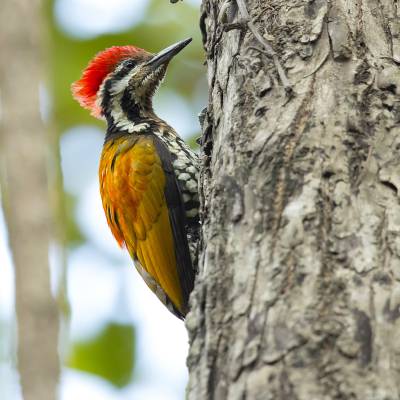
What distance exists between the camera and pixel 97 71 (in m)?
5.09

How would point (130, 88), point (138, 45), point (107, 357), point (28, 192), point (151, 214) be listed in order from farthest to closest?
point (138, 45), point (107, 357), point (130, 88), point (28, 192), point (151, 214)

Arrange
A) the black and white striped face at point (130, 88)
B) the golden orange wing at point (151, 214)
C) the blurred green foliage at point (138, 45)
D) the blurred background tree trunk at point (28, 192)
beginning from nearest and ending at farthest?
the blurred background tree trunk at point (28, 192)
the golden orange wing at point (151, 214)
the black and white striped face at point (130, 88)
the blurred green foliage at point (138, 45)

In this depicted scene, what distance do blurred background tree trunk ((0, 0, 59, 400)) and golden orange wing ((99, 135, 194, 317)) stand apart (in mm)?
397

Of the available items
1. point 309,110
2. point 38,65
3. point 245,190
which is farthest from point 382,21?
point 38,65

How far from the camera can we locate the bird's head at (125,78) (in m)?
5.01

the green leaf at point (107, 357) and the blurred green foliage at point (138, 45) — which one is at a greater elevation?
the blurred green foliage at point (138, 45)

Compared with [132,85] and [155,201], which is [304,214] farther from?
[132,85]

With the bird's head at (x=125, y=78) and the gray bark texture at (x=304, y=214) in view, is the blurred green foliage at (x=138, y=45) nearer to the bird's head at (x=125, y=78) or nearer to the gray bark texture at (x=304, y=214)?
the bird's head at (x=125, y=78)

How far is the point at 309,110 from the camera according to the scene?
2744 mm

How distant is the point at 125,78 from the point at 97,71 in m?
0.19

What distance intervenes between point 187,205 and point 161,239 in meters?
0.24

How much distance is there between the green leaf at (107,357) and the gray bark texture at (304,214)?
138 inches

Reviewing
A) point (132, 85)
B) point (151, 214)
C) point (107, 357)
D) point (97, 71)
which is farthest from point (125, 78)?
point (107, 357)

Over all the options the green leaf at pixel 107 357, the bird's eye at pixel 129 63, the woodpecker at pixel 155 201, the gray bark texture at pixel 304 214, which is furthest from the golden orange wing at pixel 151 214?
the green leaf at pixel 107 357
